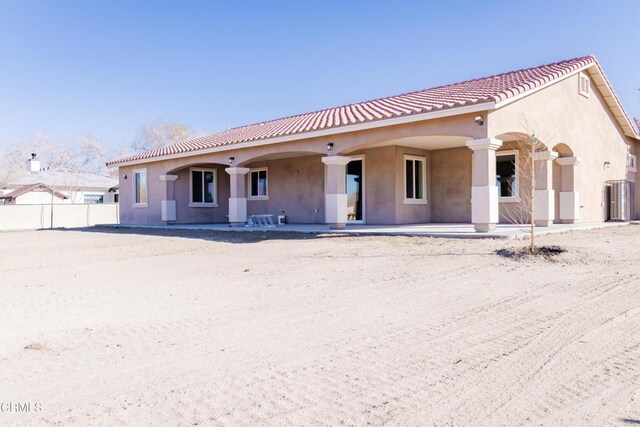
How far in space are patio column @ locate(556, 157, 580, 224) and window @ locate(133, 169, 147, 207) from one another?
54.7ft

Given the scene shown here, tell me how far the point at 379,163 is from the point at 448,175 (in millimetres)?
2597

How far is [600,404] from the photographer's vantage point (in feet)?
9.75

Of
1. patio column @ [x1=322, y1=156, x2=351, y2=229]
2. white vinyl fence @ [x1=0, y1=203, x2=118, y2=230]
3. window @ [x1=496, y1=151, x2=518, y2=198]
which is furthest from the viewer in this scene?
white vinyl fence @ [x1=0, y1=203, x2=118, y2=230]

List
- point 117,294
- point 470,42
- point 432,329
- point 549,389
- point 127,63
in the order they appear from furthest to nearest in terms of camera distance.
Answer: point 127,63, point 470,42, point 117,294, point 432,329, point 549,389

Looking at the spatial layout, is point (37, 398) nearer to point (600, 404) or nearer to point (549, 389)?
point (549, 389)

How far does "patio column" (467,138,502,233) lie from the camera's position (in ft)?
37.1

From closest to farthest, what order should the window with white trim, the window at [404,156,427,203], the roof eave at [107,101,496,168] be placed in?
1. the roof eave at [107,101,496,168]
2. the window at [404,156,427,203]
3. the window with white trim

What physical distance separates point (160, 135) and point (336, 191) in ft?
133

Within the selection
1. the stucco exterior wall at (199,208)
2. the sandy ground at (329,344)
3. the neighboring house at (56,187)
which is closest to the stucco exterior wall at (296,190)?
the stucco exterior wall at (199,208)

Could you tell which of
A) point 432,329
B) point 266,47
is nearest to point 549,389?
point 432,329

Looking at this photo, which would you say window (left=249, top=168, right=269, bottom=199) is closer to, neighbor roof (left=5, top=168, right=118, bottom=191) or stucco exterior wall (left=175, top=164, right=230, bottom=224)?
stucco exterior wall (left=175, top=164, right=230, bottom=224)

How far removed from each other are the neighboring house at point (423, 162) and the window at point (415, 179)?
0.17ft

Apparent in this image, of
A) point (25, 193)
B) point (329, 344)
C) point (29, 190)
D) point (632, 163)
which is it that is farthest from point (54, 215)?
point (632, 163)

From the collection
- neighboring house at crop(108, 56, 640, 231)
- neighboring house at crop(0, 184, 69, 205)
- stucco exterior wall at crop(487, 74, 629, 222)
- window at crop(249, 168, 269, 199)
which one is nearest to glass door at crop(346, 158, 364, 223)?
neighboring house at crop(108, 56, 640, 231)
